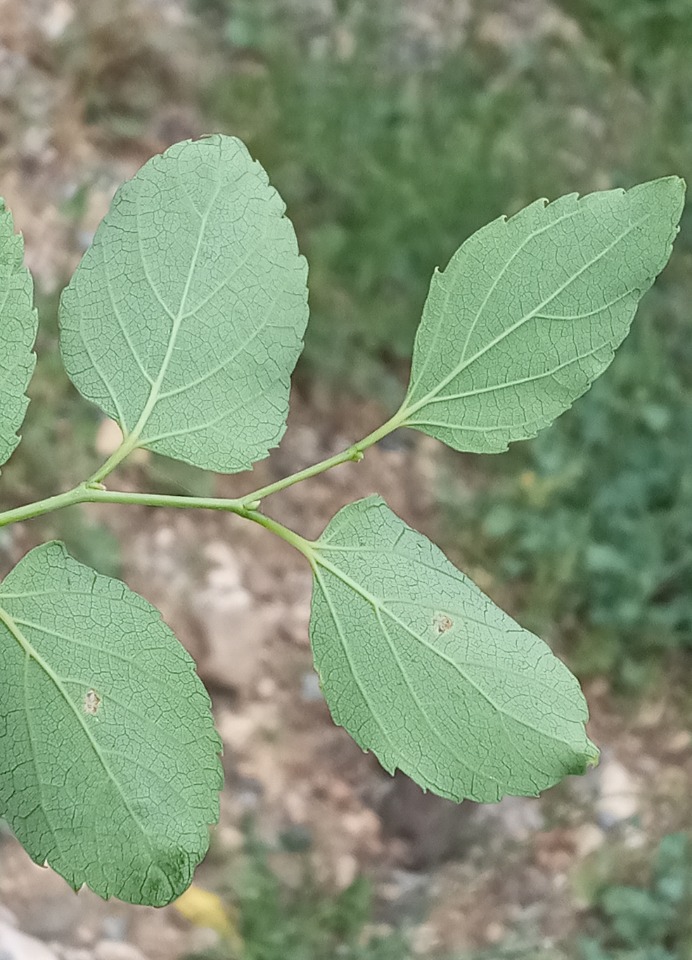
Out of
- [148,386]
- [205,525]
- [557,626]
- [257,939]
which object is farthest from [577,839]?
[148,386]

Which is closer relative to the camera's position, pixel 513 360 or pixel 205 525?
pixel 513 360

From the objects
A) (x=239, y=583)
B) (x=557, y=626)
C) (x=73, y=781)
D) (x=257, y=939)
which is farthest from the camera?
(x=557, y=626)

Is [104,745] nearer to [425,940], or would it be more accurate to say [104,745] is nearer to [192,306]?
[192,306]

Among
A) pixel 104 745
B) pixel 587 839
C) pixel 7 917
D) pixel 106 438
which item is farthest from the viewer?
pixel 587 839

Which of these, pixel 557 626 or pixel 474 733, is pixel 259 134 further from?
pixel 474 733

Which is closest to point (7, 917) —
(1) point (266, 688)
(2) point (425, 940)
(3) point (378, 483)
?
(1) point (266, 688)

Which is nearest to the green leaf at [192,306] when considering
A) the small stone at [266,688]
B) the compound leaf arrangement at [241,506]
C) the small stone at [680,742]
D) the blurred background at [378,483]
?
the compound leaf arrangement at [241,506]
